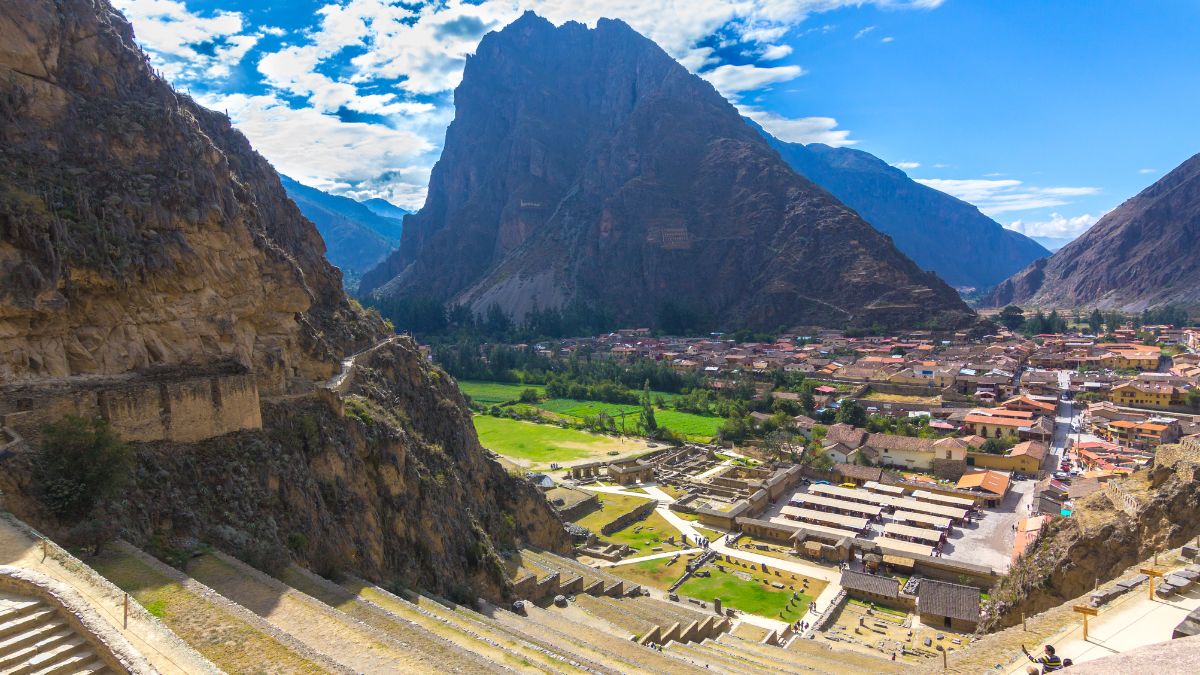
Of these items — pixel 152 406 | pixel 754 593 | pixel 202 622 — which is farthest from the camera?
pixel 754 593

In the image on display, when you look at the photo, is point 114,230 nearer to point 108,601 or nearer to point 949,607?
point 108,601

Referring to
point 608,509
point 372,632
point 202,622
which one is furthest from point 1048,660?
point 608,509

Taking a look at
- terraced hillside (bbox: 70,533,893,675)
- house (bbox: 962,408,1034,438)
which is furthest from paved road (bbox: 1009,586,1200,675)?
house (bbox: 962,408,1034,438)


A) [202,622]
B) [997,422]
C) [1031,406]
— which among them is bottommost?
[997,422]

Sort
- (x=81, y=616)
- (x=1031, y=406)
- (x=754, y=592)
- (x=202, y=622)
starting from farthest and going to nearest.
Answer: (x=1031, y=406)
(x=754, y=592)
(x=202, y=622)
(x=81, y=616)

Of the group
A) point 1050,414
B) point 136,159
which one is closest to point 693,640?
point 136,159

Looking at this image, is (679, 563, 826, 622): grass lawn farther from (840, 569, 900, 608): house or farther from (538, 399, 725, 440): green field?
(538, 399, 725, 440): green field

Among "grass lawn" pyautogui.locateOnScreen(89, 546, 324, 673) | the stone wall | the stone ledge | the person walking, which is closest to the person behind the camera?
the stone ledge
